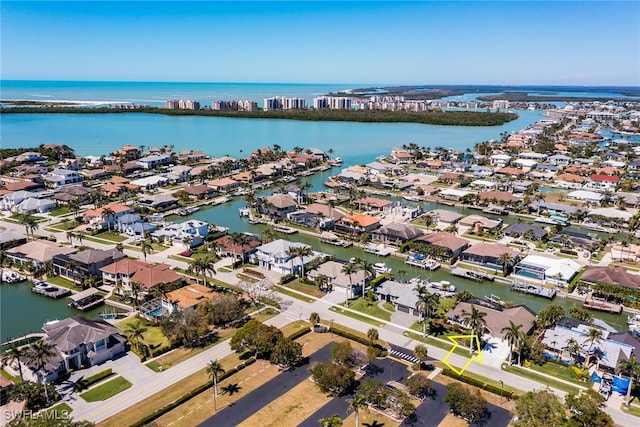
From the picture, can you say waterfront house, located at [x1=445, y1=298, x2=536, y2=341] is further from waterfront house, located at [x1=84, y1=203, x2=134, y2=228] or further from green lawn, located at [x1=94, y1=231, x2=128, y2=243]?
waterfront house, located at [x1=84, y1=203, x2=134, y2=228]

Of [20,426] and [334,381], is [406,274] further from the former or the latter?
[20,426]

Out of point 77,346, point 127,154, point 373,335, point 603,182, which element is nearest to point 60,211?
point 127,154

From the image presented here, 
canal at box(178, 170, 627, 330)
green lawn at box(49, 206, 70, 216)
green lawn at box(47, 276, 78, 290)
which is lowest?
canal at box(178, 170, 627, 330)

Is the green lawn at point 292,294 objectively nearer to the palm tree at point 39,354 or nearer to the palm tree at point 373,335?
the palm tree at point 373,335

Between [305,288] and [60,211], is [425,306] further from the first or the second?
[60,211]

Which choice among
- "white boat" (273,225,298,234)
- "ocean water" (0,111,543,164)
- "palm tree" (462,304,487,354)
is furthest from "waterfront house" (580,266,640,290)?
"ocean water" (0,111,543,164)

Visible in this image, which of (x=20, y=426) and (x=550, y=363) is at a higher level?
(x=20, y=426)

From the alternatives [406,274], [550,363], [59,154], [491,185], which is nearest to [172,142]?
[59,154]
